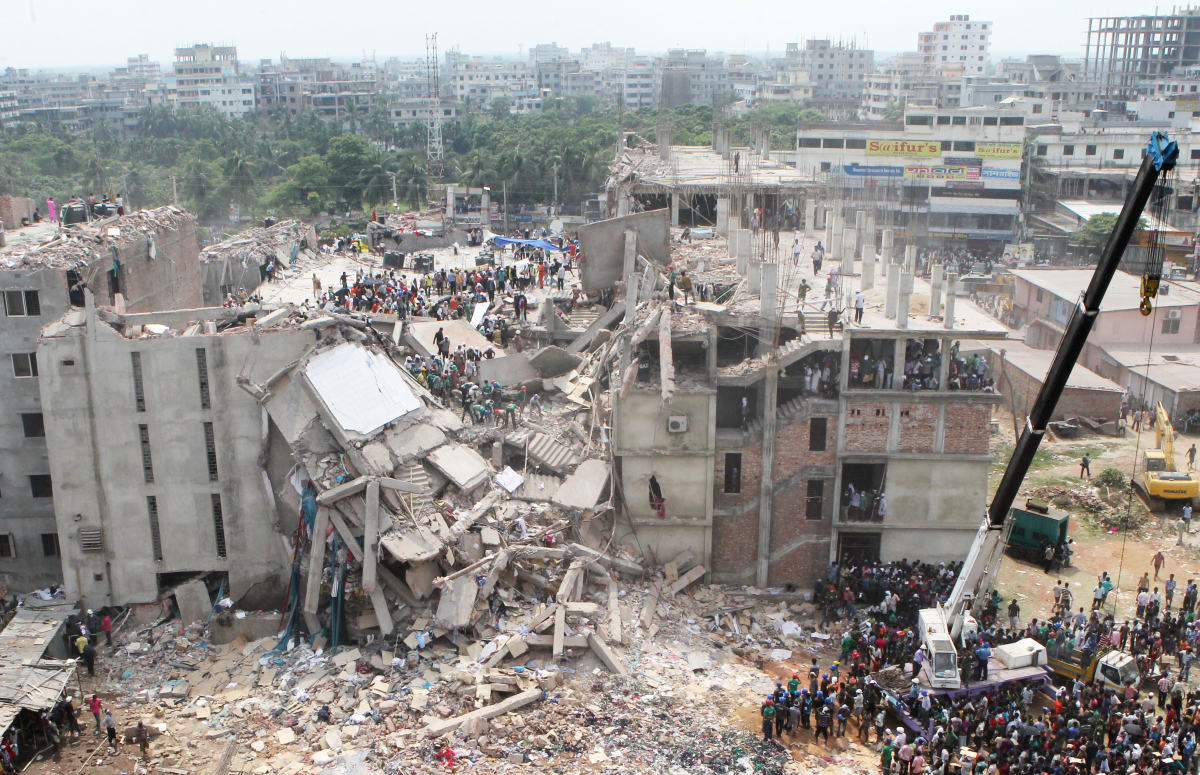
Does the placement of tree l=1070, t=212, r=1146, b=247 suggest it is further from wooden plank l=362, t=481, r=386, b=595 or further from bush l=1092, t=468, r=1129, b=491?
wooden plank l=362, t=481, r=386, b=595

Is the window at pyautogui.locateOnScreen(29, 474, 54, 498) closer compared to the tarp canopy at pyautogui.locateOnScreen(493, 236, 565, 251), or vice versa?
the window at pyautogui.locateOnScreen(29, 474, 54, 498)

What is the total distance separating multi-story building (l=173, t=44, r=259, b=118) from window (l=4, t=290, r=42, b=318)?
151953mm

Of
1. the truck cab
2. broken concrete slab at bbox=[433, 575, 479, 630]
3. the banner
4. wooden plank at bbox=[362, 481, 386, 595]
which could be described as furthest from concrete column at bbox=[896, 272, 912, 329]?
the banner

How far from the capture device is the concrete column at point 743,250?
32.7 meters

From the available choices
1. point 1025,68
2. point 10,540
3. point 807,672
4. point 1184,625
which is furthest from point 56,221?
point 1025,68

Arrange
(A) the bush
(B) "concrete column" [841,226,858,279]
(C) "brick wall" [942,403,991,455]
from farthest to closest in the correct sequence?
(A) the bush → (B) "concrete column" [841,226,858,279] → (C) "brick wall" [942,403,991,455]

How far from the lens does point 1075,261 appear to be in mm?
65188

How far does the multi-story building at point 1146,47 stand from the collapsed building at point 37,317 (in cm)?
12314

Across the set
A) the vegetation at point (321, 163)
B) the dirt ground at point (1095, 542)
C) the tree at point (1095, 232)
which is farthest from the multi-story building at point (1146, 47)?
the dirt ground at point (1095, 542)

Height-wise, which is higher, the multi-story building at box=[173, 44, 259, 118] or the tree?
the multi-story building at box=[173, 44, 259, 118]

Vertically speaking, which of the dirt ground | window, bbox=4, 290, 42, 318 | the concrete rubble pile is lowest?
the dirt ground

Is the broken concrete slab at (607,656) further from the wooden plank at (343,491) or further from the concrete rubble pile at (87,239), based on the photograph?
the concrete rubble pile at (87,239)

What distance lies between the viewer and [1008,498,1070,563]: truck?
3023cm

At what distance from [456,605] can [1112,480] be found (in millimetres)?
23369
